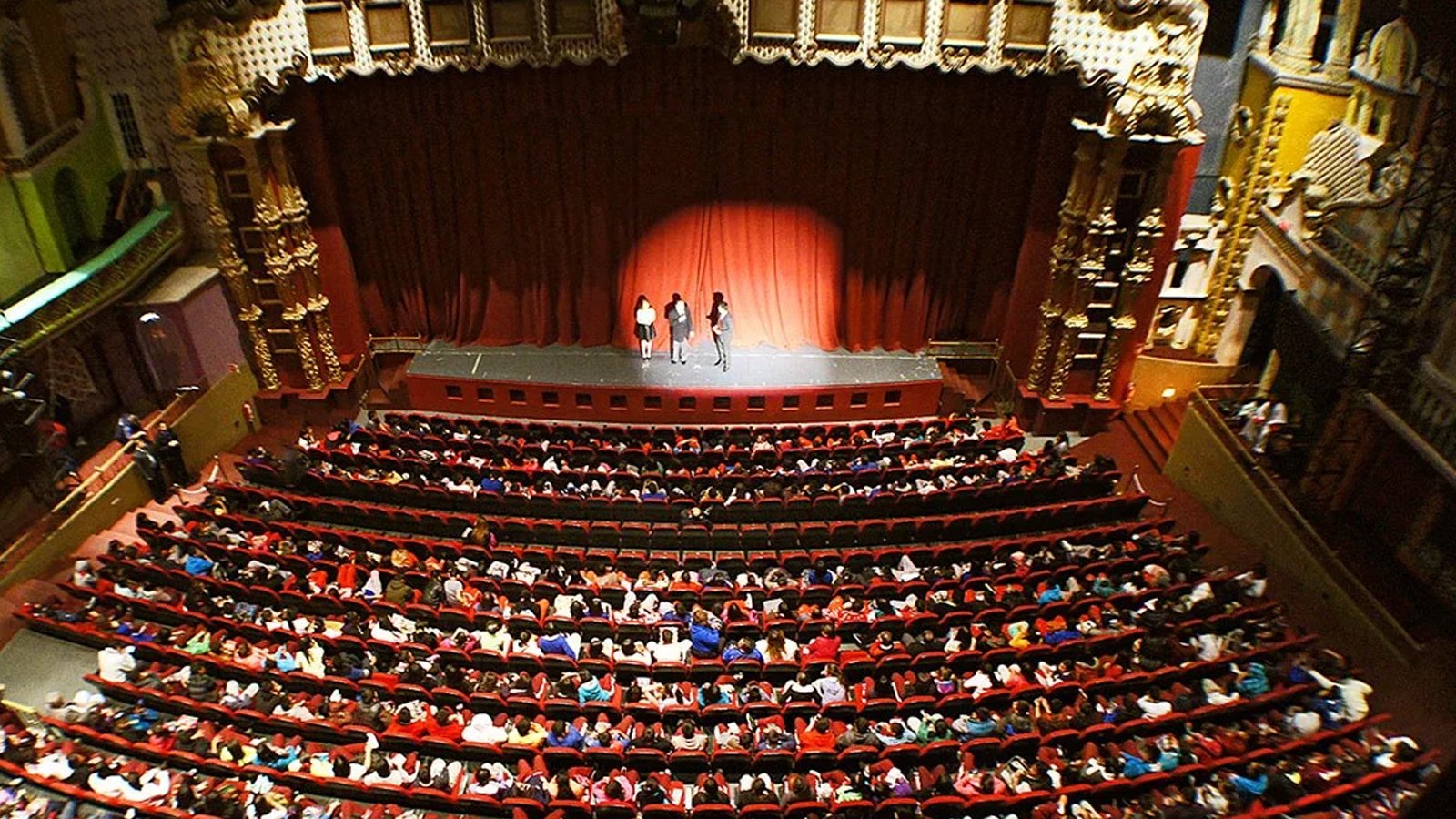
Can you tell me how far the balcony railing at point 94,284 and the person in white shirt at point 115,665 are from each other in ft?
16.3

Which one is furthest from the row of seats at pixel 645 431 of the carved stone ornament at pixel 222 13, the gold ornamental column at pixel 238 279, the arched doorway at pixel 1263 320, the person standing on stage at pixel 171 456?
the carved stone ornament at pixel 222 13

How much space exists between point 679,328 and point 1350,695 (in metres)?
10.3

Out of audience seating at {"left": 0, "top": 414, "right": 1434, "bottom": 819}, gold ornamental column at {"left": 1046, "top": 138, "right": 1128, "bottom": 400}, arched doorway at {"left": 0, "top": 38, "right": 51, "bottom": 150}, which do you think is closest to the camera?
audience seating at {"left": 0, "top": 414, "right": 1434, "bottom": 819}

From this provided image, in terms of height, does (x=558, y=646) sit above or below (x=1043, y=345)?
below

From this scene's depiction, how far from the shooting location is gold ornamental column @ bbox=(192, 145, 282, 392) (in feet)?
44.3

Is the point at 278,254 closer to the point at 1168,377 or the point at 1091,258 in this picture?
the point at 1091,258

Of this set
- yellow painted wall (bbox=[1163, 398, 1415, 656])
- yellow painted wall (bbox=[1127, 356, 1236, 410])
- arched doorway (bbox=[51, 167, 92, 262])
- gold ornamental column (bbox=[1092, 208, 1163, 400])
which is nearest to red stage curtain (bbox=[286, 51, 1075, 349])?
gold ornamental column (bbox=[1092, 208, 1163, 400])

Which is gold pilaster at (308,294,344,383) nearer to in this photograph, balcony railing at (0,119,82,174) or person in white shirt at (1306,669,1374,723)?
balcony railing at (0,119,82,174)

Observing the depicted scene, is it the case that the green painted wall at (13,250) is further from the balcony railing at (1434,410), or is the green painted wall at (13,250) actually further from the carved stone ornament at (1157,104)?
the balcony railing at (1434,410)

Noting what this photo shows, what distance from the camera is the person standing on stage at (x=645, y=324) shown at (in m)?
15.9

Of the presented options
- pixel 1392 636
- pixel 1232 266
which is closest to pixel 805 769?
pixel 1392 636

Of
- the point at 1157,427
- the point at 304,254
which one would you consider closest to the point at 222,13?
the point at 304,254

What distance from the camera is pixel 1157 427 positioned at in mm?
15156

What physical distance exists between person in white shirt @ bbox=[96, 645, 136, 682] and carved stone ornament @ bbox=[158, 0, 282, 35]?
786 centimetres
